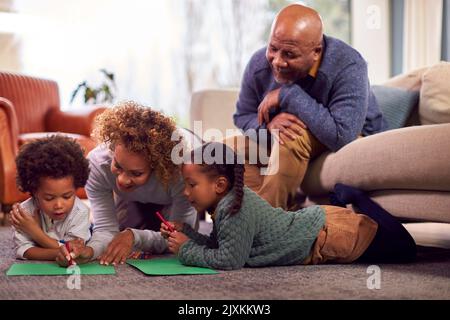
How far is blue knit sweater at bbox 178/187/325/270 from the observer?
175cm

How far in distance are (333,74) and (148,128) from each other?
2.47 feet

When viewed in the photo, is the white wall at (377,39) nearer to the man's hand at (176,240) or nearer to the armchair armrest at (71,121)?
the armchair armrest at (71,121)

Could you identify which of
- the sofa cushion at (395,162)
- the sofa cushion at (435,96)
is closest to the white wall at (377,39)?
the sofa cushion at (435,96)

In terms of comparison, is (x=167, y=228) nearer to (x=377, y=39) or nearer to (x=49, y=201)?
(x=49, y=201)

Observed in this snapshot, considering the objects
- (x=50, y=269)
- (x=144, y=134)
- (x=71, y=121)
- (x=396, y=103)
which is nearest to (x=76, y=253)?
(x=50, y=269)

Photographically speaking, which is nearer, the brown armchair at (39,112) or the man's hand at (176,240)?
the man's hand at (176,240)

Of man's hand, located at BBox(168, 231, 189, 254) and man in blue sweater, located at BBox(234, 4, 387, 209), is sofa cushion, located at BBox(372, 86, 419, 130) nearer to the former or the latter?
man in blue sweater, located at BBox(234, 4, 387, 209)

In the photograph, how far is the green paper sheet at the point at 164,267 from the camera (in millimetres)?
1705

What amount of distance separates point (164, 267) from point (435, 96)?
141 cm

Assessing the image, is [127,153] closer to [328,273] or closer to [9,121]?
[328,273]

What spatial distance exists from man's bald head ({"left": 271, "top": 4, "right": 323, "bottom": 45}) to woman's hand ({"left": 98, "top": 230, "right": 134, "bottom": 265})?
89 centimetres
